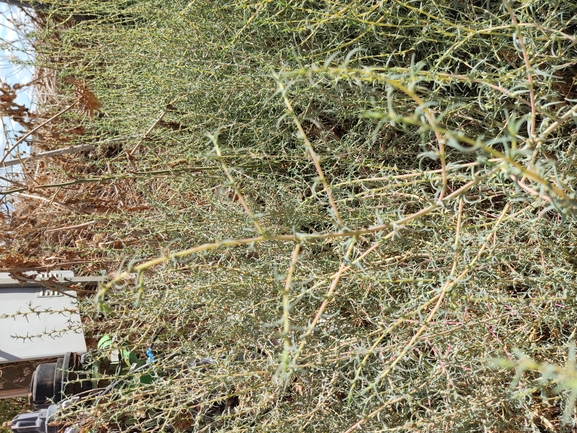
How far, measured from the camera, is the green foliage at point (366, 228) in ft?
4.08

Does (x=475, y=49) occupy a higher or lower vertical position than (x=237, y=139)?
higher

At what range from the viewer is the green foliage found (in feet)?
4.08

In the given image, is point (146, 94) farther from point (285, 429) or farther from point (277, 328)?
point (285, 429)

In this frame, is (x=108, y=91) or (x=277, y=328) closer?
(x=277, y=328)

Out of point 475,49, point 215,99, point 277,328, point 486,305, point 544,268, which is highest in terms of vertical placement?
point 475,49

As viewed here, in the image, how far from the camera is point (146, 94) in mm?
2133

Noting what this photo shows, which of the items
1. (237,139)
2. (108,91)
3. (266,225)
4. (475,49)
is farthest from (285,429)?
(108,91)

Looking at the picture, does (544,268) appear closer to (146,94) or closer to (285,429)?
(285,429)

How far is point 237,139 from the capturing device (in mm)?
2074

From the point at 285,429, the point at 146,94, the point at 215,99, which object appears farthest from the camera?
the point at 146,94

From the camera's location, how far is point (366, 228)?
1518mm

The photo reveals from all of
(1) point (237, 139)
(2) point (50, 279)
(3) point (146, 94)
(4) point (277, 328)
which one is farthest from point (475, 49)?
(2) point (50, 279)

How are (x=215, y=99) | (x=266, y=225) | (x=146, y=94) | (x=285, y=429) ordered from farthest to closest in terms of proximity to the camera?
(x=146, y=94) < (x=215, y=99) < (x=266, y=225) < (x=285, y=429)

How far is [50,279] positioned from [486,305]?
1.53 meters
